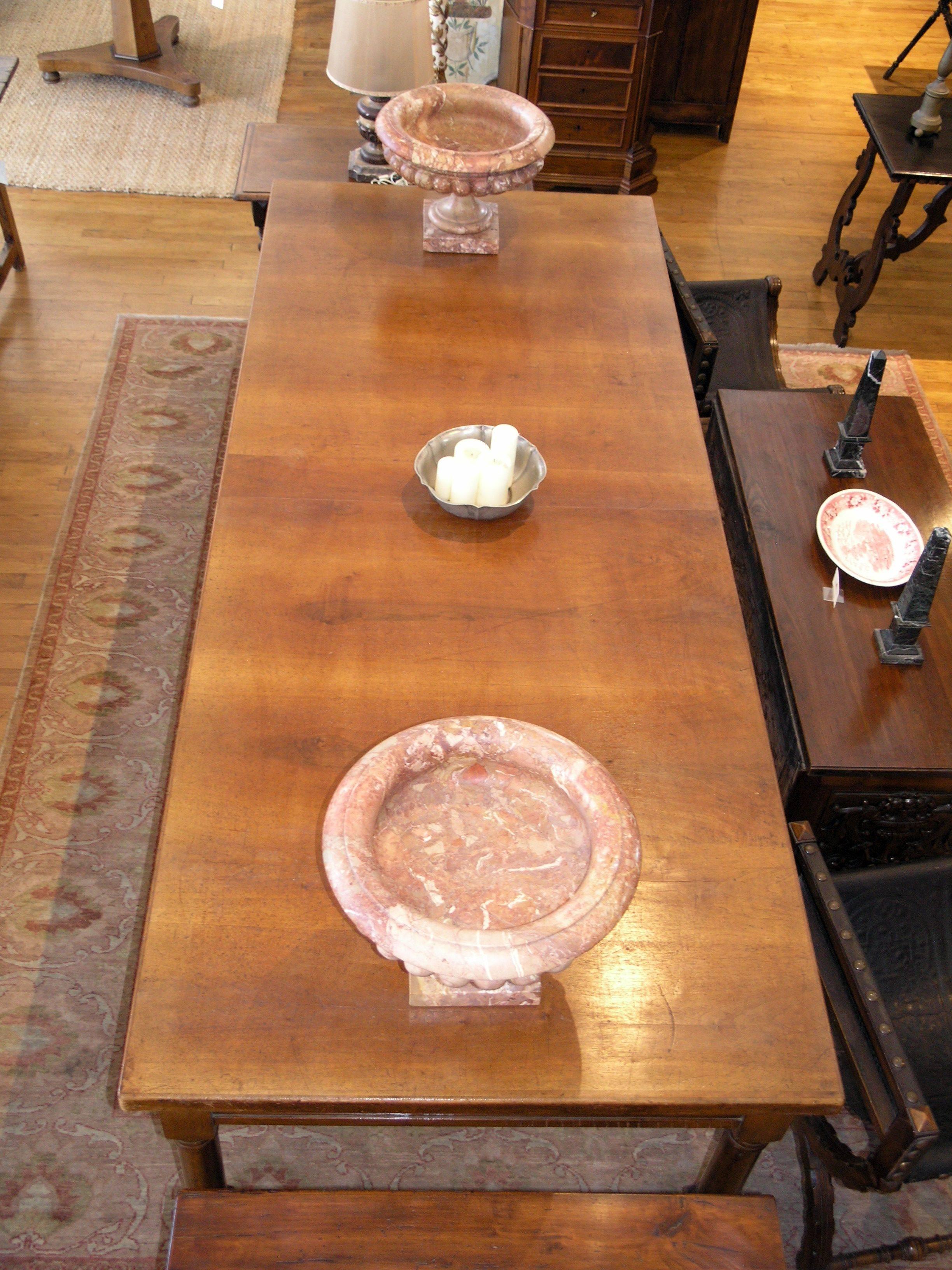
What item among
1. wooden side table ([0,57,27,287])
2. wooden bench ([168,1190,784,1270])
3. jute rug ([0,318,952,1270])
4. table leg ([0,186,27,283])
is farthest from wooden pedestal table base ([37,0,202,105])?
wooden bench ([168,1190,784,1270])

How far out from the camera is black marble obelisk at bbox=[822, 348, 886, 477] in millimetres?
2369

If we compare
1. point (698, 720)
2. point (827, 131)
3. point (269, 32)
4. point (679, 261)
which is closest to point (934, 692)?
point (698, 720)

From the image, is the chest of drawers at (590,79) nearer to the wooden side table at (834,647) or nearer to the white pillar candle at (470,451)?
the wooden side table at (834,647)

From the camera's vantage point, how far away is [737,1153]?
5.14ft

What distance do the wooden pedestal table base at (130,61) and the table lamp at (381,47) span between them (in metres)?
1.98

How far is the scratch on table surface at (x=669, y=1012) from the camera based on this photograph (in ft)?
4.72

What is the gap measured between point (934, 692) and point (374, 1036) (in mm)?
1260

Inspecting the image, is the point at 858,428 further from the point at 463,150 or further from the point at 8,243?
the point at 8,243

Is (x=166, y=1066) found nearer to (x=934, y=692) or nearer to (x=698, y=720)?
(x=698, y=720)

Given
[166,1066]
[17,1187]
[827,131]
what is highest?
[166,1066]

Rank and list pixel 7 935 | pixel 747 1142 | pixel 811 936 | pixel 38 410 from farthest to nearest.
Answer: pixel 38 410 < pixel 7 935 < pixel 811 936 < pixel 747 1142

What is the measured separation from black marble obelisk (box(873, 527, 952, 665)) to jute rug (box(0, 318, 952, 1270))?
35.1 inches

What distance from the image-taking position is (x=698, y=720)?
1.78m

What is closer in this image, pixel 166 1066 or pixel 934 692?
pixel 166 1066
